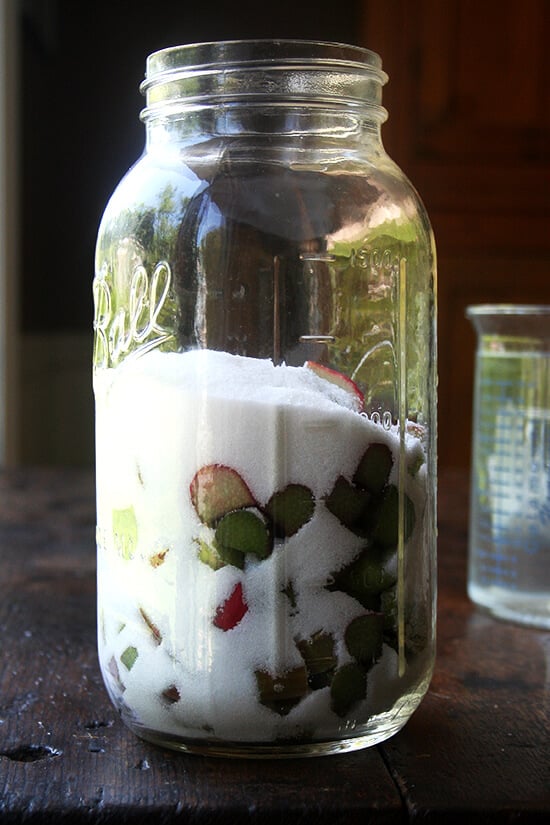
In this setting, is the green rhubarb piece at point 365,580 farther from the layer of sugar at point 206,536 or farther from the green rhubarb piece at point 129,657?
the green rhubarb piece at point 129,657

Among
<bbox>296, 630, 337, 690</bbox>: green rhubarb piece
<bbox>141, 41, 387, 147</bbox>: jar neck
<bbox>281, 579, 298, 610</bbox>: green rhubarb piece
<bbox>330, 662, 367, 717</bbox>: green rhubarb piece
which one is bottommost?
<bbox>330, 662, 367, 717</bbox>: green rhubarb piece

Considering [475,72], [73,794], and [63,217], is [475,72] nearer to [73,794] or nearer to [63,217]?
[63,217]

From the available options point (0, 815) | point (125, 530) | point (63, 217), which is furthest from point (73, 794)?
point (63, 217)

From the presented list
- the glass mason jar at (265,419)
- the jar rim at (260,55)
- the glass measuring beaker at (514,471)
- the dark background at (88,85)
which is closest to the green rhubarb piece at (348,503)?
the glass mason jar at (265,419)

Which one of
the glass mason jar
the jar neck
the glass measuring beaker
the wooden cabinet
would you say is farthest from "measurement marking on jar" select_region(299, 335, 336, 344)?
the wooden cabinet

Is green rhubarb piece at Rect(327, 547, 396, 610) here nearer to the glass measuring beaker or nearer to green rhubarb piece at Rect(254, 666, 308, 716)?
green rhubarb piece at Rect(254, 666, 308, 716)
